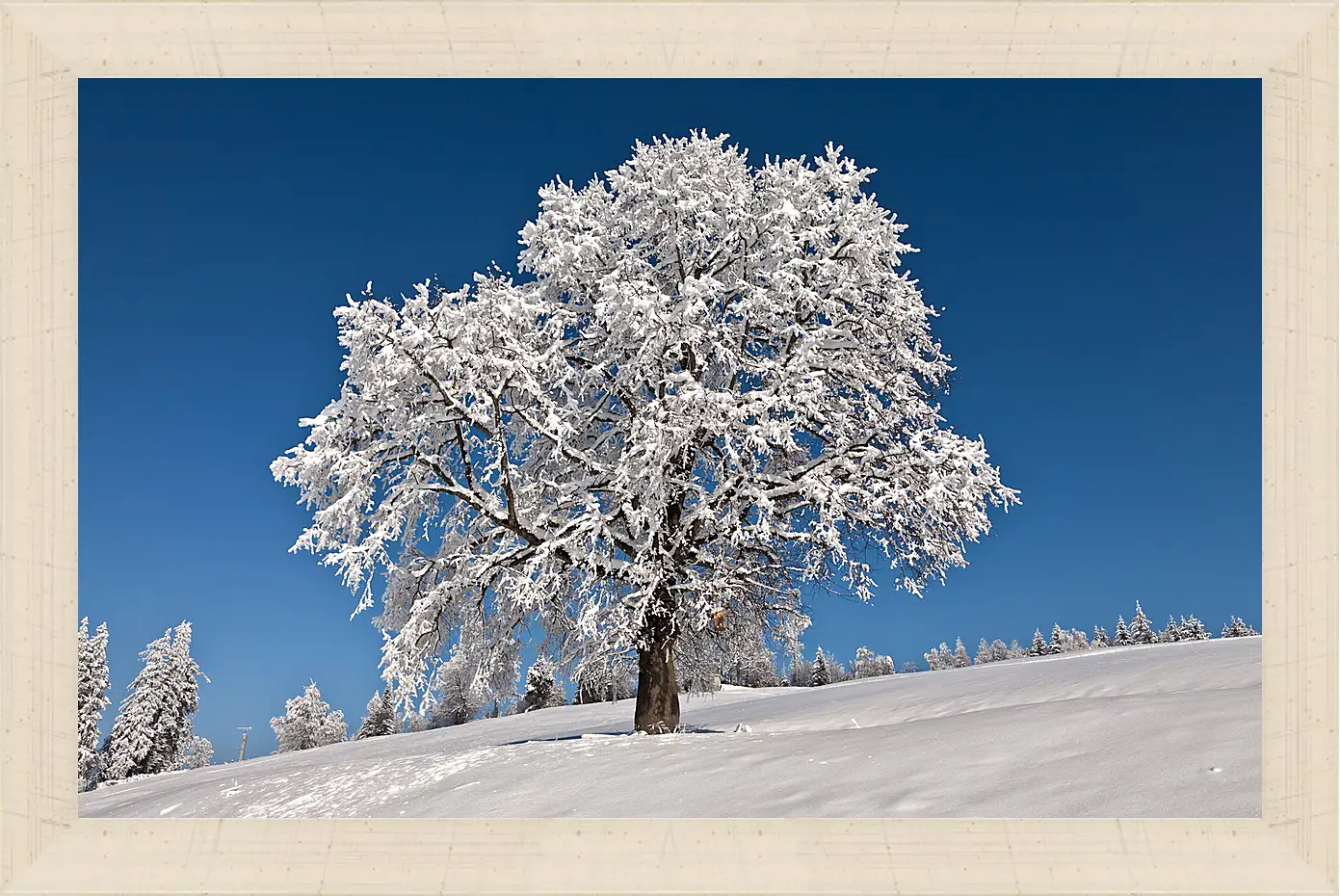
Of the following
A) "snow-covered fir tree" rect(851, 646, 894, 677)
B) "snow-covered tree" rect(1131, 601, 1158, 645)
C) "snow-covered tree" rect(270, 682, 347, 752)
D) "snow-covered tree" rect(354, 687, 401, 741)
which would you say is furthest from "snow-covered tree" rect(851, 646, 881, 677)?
"snow-covered tree" rect(270, 682, 347, 752)

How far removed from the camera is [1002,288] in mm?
10742

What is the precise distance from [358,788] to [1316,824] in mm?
7385

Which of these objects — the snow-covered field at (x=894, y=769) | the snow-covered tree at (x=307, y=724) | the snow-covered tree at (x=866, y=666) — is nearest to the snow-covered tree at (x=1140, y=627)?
the snow-covered tree at (x=866, y=666)

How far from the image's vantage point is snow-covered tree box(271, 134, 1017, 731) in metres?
9.20

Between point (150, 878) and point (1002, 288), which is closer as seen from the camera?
point (150, 878)

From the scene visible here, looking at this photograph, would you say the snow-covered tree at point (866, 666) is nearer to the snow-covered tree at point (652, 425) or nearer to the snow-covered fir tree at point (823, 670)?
the snow-covered fir tree at point (823, 670)

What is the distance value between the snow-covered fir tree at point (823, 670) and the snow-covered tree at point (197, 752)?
24335 millimetres

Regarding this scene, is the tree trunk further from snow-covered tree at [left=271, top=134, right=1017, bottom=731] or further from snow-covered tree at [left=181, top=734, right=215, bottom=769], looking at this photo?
snow-covered tree at [left=181, top=734, right=215, bottom=769]

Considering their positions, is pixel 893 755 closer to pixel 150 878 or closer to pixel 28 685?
pixel 150 878

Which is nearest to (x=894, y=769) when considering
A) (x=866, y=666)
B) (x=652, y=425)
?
(x=652, y=425)

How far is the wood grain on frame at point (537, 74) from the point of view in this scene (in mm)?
6090

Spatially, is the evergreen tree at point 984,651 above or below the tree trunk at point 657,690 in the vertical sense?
below

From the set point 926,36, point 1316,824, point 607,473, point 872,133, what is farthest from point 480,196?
point 1316,824

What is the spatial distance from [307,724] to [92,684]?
2138 centimetres
